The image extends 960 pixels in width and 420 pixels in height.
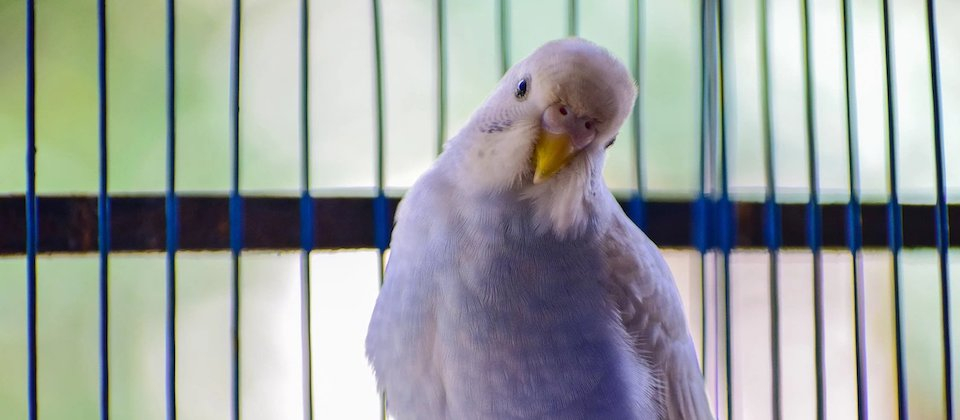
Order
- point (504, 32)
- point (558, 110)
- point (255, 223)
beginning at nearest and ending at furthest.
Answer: point (558, 110) → point (255, 223) → point (504, 32)

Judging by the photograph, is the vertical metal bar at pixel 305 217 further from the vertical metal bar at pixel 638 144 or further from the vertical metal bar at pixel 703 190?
the vertical metal bar at pixel 703 190

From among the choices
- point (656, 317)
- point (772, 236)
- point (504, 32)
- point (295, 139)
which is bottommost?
point (656, 317)

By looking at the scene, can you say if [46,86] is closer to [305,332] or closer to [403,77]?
[403,77]

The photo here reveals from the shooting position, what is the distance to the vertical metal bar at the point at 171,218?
115cm

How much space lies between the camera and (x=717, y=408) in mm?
1385

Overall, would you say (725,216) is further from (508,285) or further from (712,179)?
(508,285)

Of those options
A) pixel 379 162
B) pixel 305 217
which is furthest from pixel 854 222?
pixel 305 217

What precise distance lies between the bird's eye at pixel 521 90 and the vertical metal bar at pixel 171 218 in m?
0.49

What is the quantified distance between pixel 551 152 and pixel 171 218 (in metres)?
0.57

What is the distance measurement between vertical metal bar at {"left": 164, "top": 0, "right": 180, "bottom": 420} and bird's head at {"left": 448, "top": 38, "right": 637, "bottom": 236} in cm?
41

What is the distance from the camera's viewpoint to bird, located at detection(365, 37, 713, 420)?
109 cm

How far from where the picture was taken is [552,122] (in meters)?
0.99

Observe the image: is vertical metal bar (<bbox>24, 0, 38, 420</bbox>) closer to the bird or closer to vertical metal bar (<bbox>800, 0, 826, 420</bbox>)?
the bird

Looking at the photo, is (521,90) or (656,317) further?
(656,317)
